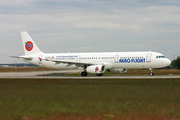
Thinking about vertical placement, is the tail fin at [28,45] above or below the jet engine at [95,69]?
above

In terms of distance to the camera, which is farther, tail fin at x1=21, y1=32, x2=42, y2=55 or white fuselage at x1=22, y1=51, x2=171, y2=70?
tail fin at x1=21, y1=32, x2=42, y2=55

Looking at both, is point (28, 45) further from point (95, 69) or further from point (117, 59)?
point (117, 59)

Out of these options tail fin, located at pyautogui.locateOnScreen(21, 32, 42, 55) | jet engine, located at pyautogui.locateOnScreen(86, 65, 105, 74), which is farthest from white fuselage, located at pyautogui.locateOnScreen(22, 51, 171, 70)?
tail fin, located at pyautogui.locateOnScreen(21, 32, 42, 55)

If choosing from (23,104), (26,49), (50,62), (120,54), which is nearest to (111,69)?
(120,54)

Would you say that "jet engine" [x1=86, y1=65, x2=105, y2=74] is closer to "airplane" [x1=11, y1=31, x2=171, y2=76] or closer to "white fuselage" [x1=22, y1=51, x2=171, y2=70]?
"airplane" [x1=11, y1=31, x2=171, y2=76]

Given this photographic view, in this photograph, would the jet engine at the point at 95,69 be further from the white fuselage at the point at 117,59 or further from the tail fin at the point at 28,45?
the tail fin at the point at 28,45

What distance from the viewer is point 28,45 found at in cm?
5553

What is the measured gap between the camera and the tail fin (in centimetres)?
5531

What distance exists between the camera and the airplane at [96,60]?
4581 centimetres

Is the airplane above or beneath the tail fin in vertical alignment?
beneath

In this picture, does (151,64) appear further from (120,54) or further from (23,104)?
(23,104)

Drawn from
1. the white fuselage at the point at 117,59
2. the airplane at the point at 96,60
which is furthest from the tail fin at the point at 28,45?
the white fuselage at the point at 117,59

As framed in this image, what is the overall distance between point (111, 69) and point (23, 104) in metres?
36.4

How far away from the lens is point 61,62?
49625mm
